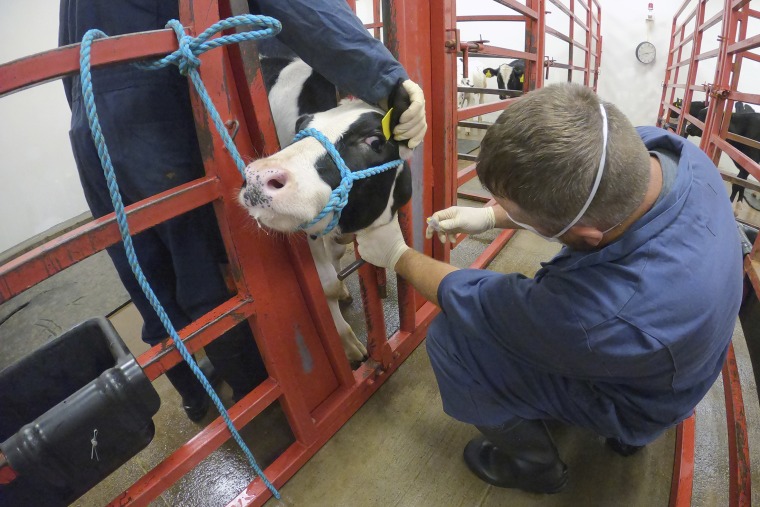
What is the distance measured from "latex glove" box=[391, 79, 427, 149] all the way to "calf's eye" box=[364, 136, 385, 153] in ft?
0.16

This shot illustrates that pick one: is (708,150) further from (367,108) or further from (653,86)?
(653,86)

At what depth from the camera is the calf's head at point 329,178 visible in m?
0.84

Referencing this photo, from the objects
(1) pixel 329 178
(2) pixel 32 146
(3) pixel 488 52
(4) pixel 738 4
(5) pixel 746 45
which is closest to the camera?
(1) pixel 329 178

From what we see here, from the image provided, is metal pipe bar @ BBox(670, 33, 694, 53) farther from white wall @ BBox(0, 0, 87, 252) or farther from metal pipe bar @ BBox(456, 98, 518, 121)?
white wall @ BBox(0, 0, 87, 252)

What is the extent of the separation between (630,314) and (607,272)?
9cm

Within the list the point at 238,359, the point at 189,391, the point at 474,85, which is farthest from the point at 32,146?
the point at 474,85

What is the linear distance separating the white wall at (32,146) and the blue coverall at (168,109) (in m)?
3.33

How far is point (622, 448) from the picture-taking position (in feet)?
4.12

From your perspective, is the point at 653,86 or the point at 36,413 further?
the point at 653,86

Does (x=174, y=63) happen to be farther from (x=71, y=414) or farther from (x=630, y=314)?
(x=630, y=314)

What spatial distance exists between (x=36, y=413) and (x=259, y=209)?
24.2 inches

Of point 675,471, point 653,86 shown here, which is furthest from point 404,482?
point 653,86

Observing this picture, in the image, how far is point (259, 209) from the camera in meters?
0.84

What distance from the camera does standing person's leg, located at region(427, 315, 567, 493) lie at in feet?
3.60
